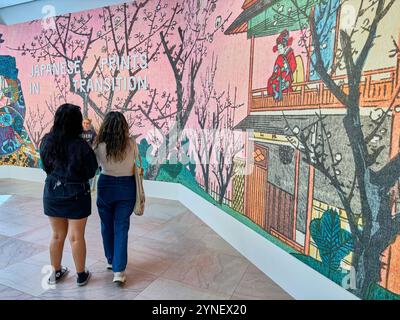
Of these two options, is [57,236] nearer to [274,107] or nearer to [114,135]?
[114,135]

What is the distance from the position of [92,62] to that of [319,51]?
4971mm

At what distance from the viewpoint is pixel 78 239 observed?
235cm

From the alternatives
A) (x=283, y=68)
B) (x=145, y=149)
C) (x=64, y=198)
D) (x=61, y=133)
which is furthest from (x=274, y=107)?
(x=145, y=149)

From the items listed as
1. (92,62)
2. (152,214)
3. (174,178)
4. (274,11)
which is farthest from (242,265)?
(92,62)

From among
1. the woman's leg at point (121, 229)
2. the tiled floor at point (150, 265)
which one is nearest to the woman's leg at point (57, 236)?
the tiled floor at point (150, 265)

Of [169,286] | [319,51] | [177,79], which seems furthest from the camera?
[177,79]

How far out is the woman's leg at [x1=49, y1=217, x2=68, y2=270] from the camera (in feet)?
7.66

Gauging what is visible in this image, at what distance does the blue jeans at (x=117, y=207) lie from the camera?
2357 mm

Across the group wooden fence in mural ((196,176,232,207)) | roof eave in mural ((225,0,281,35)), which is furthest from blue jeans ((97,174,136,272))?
roof eave in mural ((225,0,281,35))

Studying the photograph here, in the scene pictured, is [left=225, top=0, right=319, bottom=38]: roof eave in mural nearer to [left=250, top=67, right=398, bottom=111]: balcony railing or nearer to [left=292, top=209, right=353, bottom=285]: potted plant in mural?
[left=250, top=67, right=398, bottom=111]: balcony railing

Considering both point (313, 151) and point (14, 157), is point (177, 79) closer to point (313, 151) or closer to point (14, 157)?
point (313, 151)

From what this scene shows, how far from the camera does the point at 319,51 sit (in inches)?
79.7

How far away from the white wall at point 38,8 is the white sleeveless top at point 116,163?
168 inches

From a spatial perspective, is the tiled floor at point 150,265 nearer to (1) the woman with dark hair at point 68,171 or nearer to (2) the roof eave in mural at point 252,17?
(1) the woman with dark hair at point 68,171
